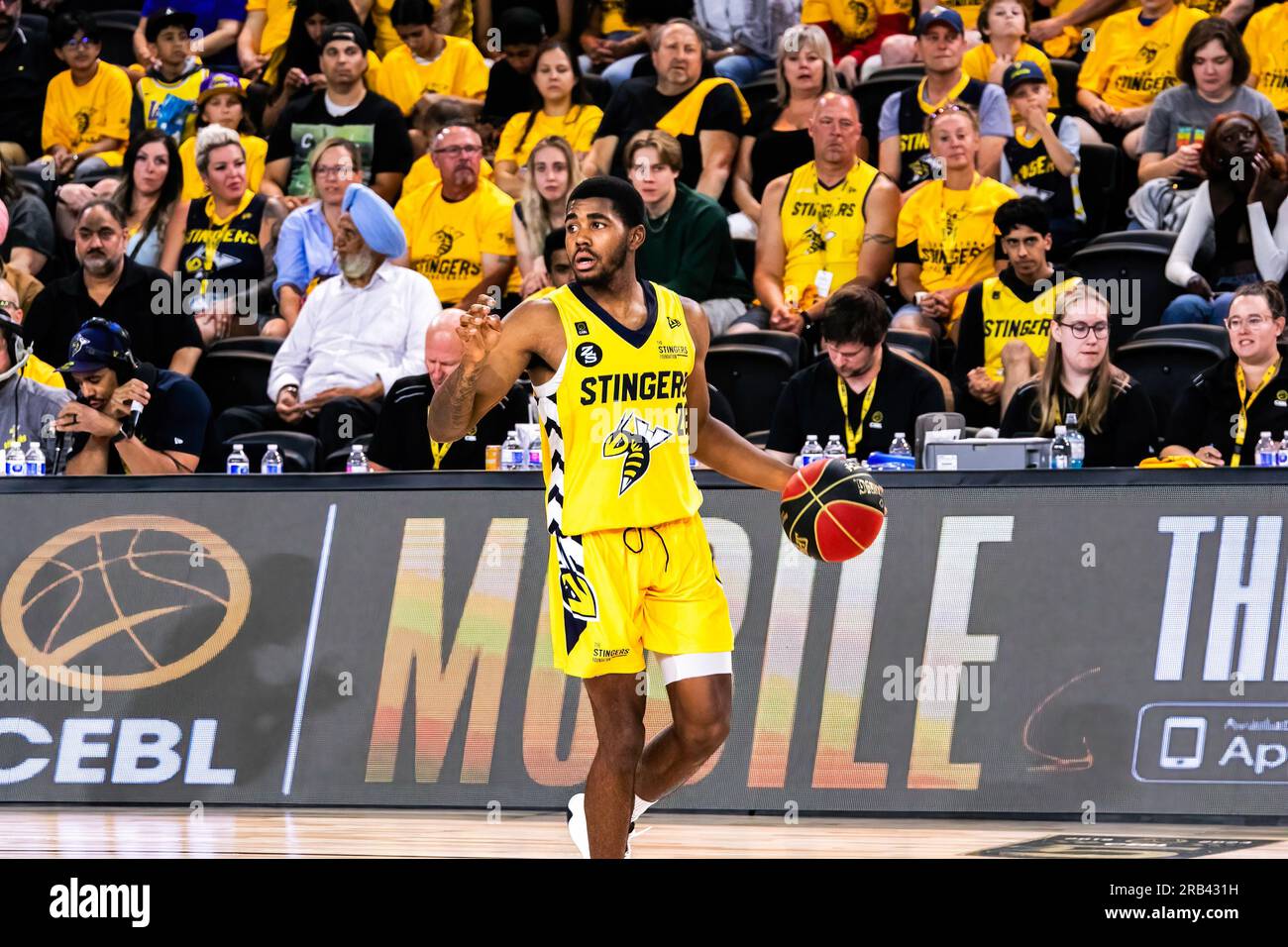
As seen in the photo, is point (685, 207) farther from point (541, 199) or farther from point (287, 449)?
point (287, 449)

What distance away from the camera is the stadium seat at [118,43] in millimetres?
16578

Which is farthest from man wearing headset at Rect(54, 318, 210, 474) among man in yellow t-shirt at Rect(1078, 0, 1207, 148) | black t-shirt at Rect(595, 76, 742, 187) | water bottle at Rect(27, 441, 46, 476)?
man in yellow t-shirt at Rect(1078, 0, 1207, 148)

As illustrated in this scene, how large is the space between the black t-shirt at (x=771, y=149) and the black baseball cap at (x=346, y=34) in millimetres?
2878

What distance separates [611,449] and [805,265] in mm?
5745

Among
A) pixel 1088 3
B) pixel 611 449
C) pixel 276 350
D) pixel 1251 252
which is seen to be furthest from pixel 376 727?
pixel 1088 3

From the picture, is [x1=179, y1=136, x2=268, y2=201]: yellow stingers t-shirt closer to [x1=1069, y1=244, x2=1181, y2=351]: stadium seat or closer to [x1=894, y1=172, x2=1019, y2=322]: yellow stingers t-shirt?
[x1=894, y1=172, x2=1019, y2=322]: yellow stingers t-shirt

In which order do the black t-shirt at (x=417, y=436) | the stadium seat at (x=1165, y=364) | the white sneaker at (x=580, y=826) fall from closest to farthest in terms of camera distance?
1. the white sneaker at (x=580, y=826)
2. the black t-shirt at (x=417, y=436)
3. the stadium seat at (x=1165, y=364)

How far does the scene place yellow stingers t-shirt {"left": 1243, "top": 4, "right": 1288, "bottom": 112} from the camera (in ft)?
40.1

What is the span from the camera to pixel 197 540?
335 inches

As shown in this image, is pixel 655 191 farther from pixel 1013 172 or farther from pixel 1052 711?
pixel 1052 711

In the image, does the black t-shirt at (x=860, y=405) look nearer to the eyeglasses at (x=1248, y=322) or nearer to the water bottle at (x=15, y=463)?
the eyeglasses at (x=1248, y=322)

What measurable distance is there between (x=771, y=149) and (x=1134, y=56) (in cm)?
253

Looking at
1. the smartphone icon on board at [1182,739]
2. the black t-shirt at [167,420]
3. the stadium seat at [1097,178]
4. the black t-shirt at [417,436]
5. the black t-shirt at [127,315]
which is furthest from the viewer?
the stadium seat at [1097,178]

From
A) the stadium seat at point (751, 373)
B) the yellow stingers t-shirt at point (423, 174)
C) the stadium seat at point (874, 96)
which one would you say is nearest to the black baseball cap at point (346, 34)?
the yellow stingers t-shirt at point (423, 174)
